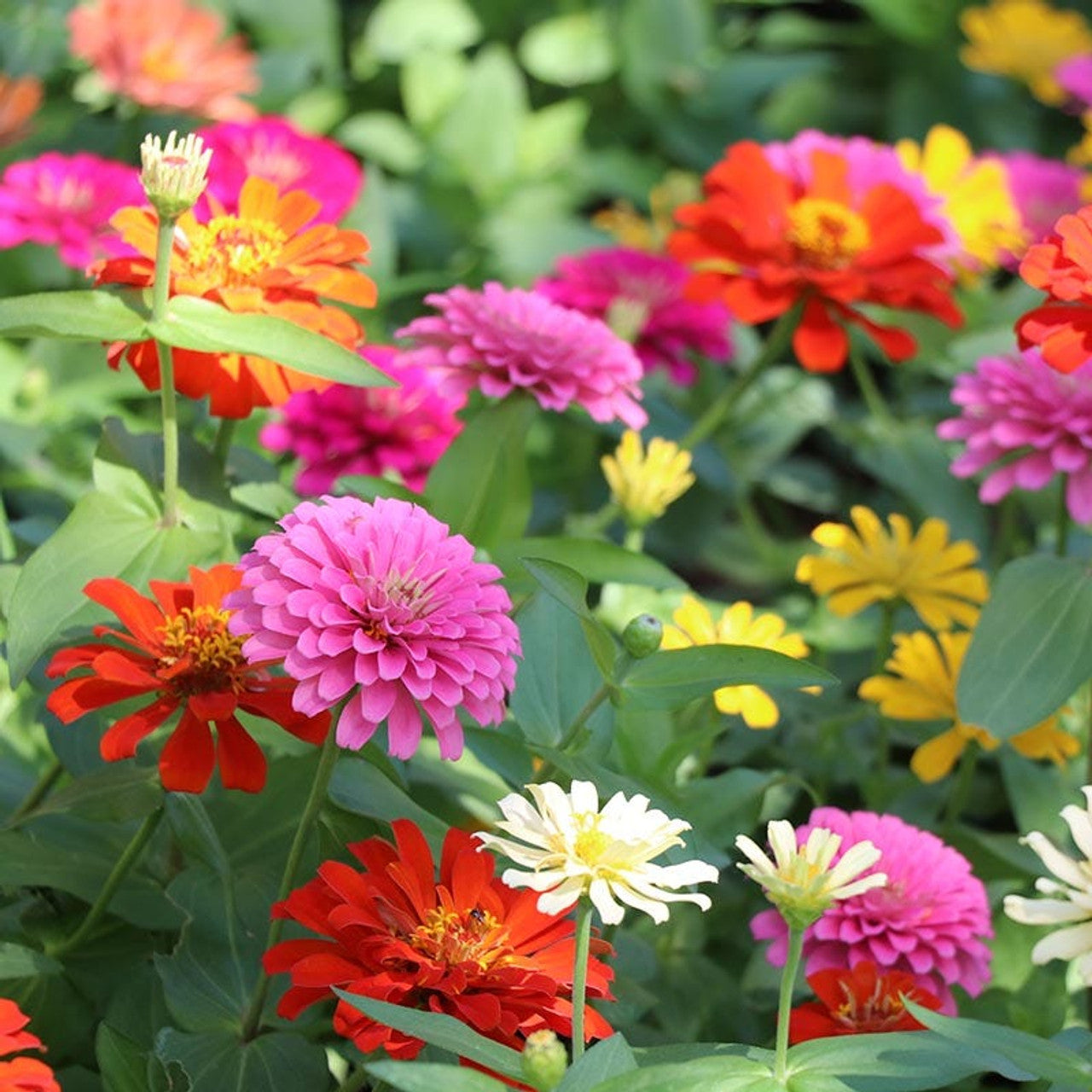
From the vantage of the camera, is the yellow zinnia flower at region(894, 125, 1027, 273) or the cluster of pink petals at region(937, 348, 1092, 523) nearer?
the cluster of pink petals at region(937, 348, 1092, 523)

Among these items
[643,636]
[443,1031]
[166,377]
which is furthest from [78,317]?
[443,1031]

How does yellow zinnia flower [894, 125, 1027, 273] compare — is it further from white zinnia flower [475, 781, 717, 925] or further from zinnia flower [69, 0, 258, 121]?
white zinnia flower [475, 781, 717, 925]

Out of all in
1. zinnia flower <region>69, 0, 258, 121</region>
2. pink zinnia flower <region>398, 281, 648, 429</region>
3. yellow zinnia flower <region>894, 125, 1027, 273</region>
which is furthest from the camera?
zinnia flower <region>69, 0, 258, 121</region>

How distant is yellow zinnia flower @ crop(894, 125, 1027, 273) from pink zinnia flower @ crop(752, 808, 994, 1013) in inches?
33.8

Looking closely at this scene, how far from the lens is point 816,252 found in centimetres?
141

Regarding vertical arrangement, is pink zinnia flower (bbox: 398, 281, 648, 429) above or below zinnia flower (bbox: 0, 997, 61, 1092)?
above

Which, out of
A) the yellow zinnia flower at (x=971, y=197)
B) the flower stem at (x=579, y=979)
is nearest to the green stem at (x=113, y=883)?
the flower stem at (x=579, y=979)

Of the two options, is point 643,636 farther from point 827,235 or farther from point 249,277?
point 827,235

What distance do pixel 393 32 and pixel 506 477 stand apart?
4.61ft

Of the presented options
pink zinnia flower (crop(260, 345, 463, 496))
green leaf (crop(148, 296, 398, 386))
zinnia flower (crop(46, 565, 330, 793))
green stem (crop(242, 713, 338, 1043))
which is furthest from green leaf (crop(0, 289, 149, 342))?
pink zinnia flower (crop(260, 345, 463, 496))

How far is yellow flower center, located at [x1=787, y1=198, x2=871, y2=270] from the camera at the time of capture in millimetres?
1408

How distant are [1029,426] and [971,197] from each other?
64cm

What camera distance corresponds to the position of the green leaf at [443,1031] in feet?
2.41

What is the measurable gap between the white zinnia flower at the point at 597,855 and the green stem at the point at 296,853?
114 mm
